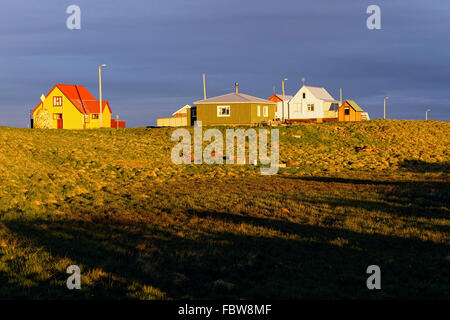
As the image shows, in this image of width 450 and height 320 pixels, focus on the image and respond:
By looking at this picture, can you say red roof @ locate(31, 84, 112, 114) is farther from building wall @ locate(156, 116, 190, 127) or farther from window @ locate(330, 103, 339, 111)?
window @ locate(330, 103, 339, 111)

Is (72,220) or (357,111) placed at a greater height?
(357,111)

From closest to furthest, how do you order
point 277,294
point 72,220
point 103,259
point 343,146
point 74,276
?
point 277,294
point 74,276
point 103,259
point 72,220
point 343,146

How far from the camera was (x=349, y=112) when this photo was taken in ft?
241

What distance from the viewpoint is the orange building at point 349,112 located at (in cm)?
7306

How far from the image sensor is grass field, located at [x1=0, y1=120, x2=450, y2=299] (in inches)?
326

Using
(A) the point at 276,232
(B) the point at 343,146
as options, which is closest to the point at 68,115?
(B) the point at 343,146

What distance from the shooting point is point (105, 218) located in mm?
14938

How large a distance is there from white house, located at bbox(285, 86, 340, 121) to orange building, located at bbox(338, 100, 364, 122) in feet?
10.4

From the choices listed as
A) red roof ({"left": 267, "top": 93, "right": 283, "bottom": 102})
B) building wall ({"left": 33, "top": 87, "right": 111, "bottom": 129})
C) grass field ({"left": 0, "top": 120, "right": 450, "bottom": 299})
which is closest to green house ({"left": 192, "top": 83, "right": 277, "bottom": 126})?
building wall ({"left": 33, "top": 87, "right": 111, "bottom": 129})

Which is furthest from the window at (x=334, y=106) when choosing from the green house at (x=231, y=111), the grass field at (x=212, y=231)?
the grass field at (x=212, y=231)

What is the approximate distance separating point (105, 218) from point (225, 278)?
298 inches

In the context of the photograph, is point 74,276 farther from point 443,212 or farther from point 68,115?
point 68,115

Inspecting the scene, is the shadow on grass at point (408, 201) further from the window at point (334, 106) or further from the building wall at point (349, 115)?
the window at point (334, 106)

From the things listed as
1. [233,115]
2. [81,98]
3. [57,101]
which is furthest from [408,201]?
[81,98]
